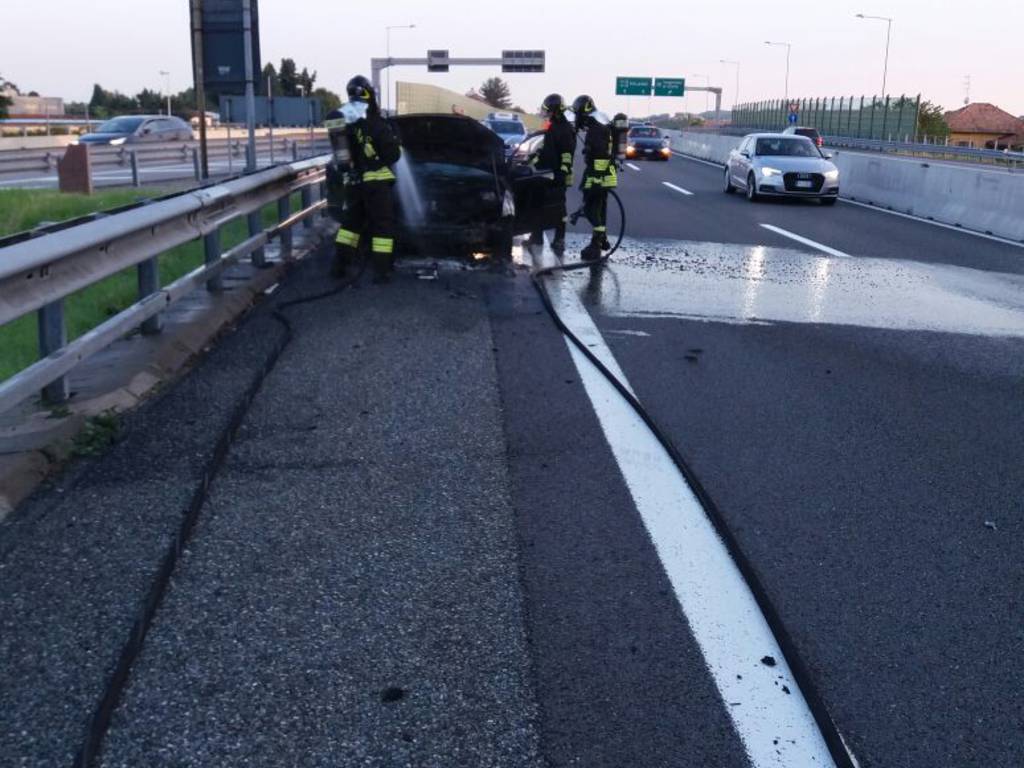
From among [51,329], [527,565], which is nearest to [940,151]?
[51,329]

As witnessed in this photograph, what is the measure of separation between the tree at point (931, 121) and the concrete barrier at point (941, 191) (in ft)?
258

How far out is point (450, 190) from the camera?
11609 millimetres

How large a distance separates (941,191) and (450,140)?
13.6 metres

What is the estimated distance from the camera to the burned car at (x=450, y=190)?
11.5 m

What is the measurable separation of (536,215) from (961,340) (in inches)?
201

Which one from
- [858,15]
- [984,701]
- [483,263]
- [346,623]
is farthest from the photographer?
[858,15]

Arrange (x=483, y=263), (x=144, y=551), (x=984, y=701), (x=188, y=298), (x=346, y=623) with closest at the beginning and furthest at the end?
(x=984, y=701) < (x=346, y=623) < (x=144, y=551) < (x=188, y=298) < (x=483, y=263)

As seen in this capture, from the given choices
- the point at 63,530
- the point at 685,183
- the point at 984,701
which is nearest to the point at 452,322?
the point at 63,530

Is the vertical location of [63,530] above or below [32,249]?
below

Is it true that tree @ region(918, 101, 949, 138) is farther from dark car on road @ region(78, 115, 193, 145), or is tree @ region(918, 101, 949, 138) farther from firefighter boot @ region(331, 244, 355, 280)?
firefighter boot @ region(331, 244, 355, 280)

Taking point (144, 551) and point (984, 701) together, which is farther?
point (144, 551)

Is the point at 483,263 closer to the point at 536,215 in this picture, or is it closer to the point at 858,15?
the point at 536,215

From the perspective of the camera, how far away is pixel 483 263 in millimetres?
12656

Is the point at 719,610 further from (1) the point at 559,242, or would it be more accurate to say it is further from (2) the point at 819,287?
(1) the point at 559,242
